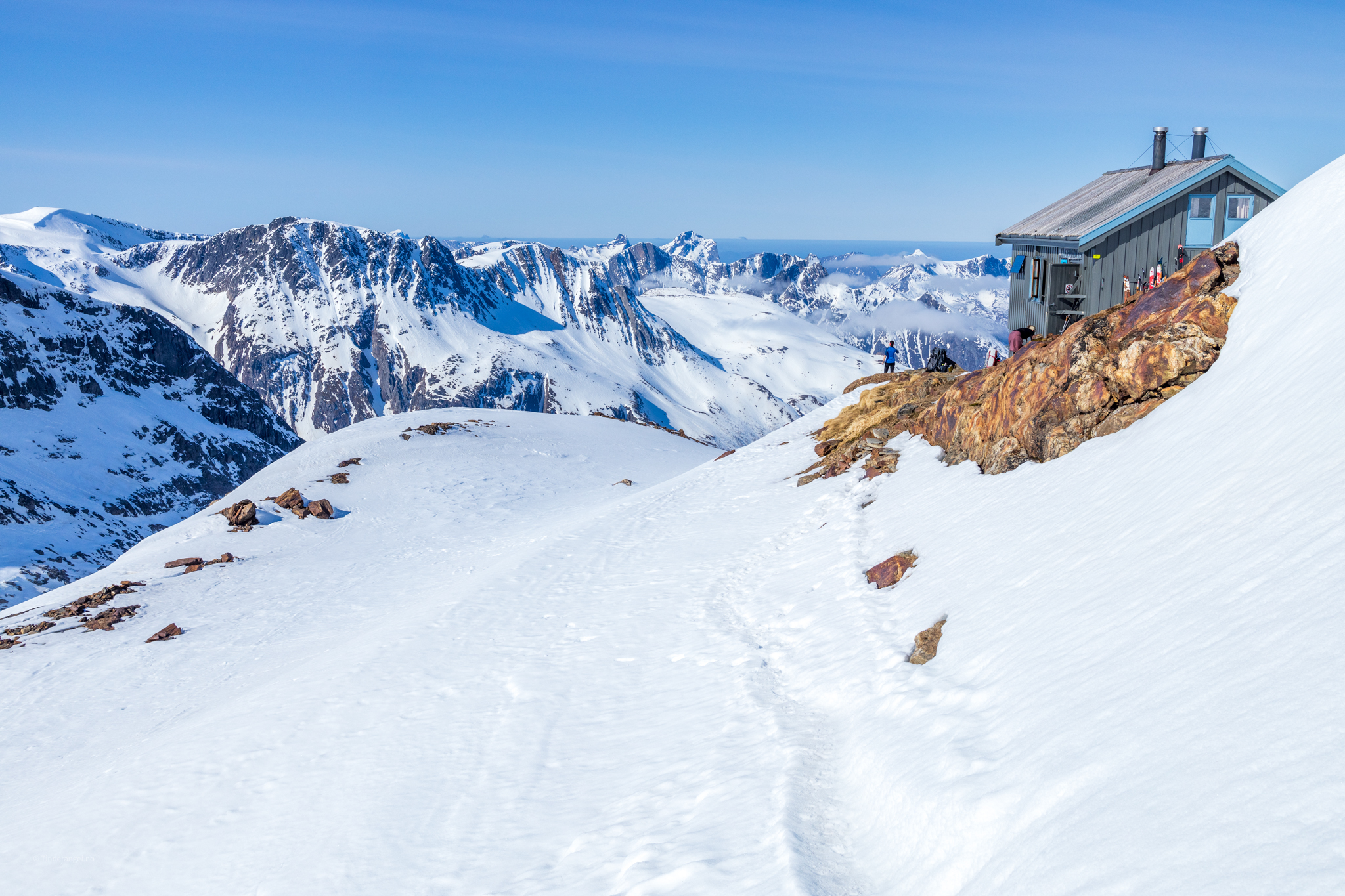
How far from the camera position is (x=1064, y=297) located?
81.6 ft

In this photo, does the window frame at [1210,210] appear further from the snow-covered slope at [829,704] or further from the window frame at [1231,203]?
the snow-covered slope at [829,704]

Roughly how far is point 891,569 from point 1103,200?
18960mm

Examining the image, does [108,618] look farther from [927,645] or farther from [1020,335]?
[1020,335]

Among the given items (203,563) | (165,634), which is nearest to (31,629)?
(203,563)

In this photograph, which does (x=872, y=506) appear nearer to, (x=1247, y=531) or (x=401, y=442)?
(x=1247, y=531)

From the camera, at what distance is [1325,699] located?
5.03 meters

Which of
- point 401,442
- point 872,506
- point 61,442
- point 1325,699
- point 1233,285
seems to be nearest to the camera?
point 1325,699

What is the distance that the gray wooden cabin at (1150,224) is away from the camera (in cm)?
2306

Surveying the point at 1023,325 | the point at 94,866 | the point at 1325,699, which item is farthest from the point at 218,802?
the point at 1023,325

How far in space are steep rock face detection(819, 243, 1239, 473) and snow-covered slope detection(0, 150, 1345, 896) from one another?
45 cm

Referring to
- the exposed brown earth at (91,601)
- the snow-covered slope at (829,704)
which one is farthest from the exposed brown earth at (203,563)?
the snow-covered slope at (829,704)

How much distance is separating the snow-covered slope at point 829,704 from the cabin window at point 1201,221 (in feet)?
31.9

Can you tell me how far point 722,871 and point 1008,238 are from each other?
27.2m

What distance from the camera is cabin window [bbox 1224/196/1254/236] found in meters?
23.0
